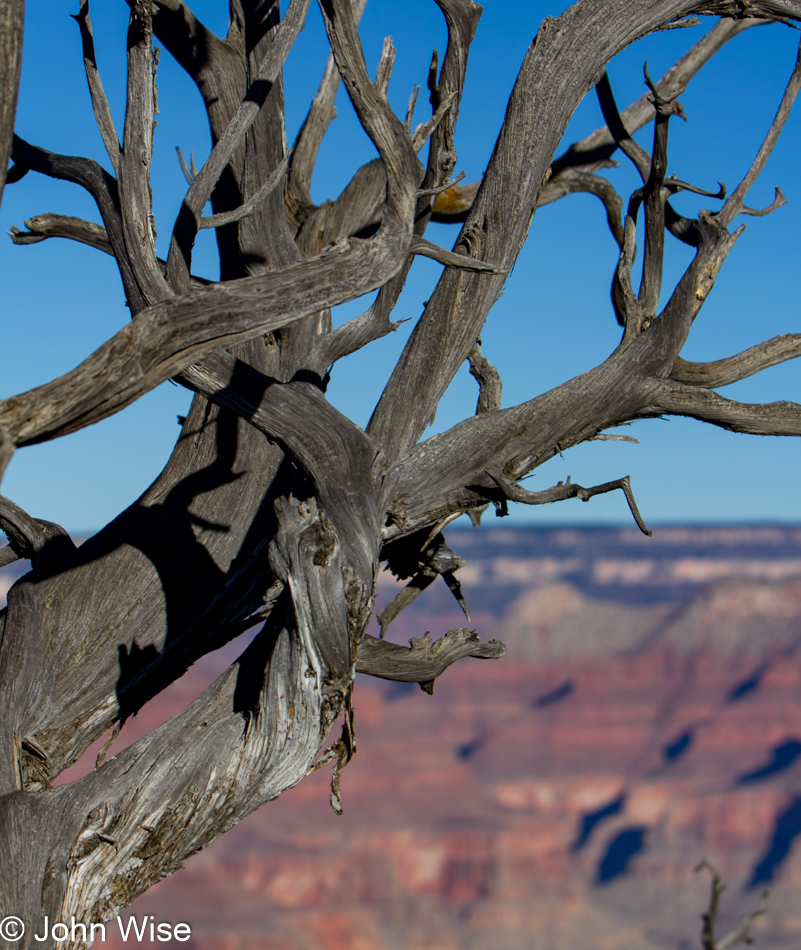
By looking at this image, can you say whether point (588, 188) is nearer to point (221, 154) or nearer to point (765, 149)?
point (765, 149)

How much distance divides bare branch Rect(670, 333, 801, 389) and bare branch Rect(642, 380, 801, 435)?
0.58 ft

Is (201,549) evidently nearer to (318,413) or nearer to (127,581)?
(127,581)

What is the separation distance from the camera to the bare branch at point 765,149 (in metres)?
5.35

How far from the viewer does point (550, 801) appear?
121 metres

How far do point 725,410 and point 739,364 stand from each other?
0.39 m

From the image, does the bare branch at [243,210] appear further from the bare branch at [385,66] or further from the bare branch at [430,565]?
the bare branch at [430,565]

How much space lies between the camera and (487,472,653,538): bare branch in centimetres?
470

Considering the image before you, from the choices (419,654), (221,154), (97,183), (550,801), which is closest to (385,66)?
(221,154)

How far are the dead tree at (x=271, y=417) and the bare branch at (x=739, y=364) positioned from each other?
0.01 m

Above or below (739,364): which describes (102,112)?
below

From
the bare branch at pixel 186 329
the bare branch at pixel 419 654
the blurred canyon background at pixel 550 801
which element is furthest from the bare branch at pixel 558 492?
the blurred canyon background at pixel 550 801

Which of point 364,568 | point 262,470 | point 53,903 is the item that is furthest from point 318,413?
point 53,903

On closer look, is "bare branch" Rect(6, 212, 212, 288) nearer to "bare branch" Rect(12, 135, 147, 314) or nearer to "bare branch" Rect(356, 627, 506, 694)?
"bare branch" Rect(12, 135, 147, 314)

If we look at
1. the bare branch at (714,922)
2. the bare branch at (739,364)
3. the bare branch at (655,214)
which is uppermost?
the bare branch at (655,214)
